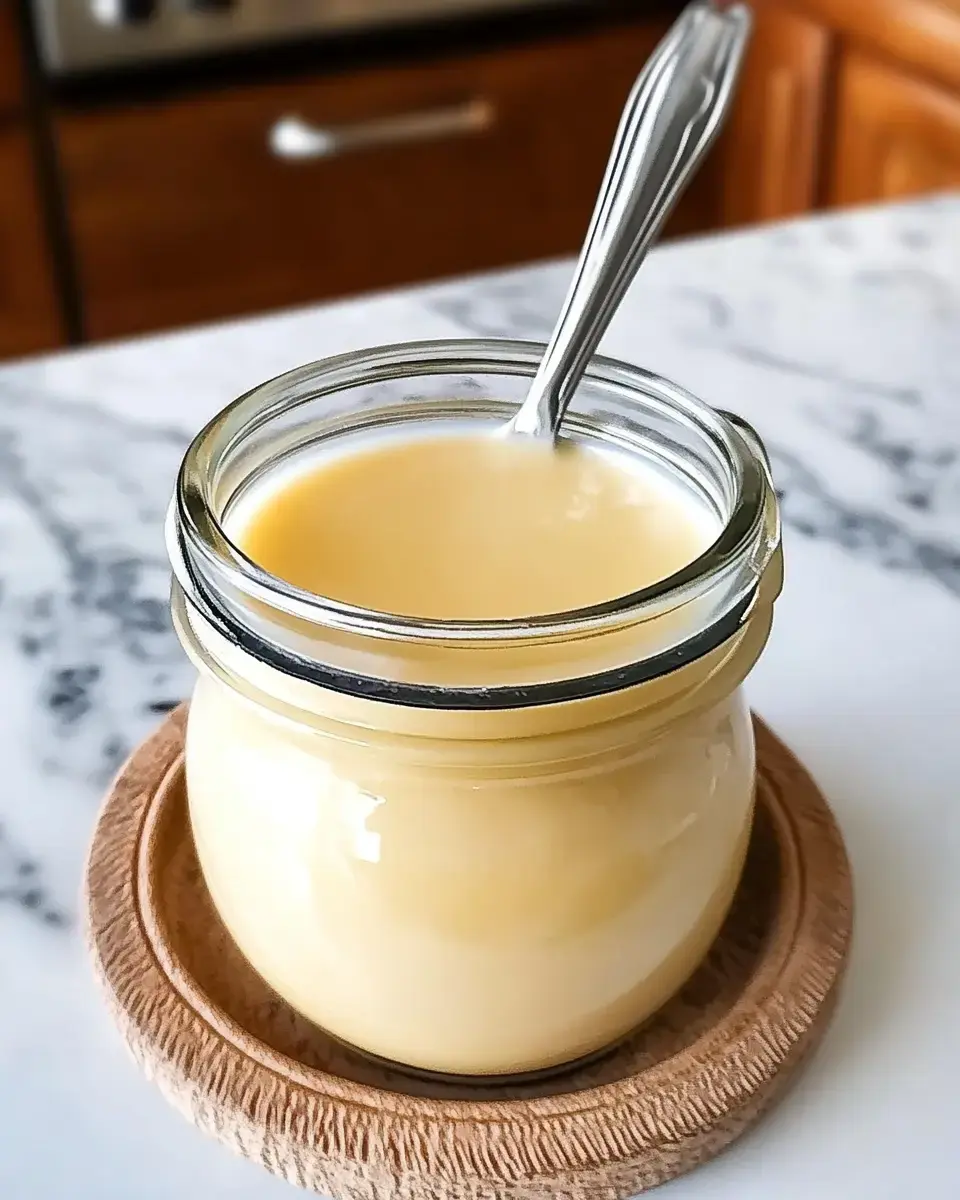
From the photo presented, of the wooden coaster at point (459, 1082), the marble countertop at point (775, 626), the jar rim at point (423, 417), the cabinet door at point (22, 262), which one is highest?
the jar rim at point (423, 417)

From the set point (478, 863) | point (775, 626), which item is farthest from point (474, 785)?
point (775, 626)

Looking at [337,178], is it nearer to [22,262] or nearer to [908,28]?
[22,262]

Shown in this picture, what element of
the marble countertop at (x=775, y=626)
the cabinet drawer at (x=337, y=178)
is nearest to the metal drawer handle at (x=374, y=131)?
the cabinet drawer at (x=337, y=178)

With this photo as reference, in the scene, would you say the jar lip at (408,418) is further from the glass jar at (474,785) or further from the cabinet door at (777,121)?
the cabinet door at (777,121)

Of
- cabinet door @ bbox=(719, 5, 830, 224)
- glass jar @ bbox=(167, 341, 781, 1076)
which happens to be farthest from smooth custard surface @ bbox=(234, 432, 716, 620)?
cabinet door @ bbox=(719, 5, 830, 224)

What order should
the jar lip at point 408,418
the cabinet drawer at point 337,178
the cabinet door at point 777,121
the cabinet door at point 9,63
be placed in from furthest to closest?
1. the cabinet door at point 777,121
2. the cabinet drawer at point 337,178
3. the cabinet door at point 9,63
4. the jar lip at point 408,418

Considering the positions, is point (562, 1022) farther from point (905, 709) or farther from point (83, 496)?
point (83, 496)

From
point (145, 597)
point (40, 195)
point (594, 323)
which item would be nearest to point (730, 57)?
point (594, 323)
